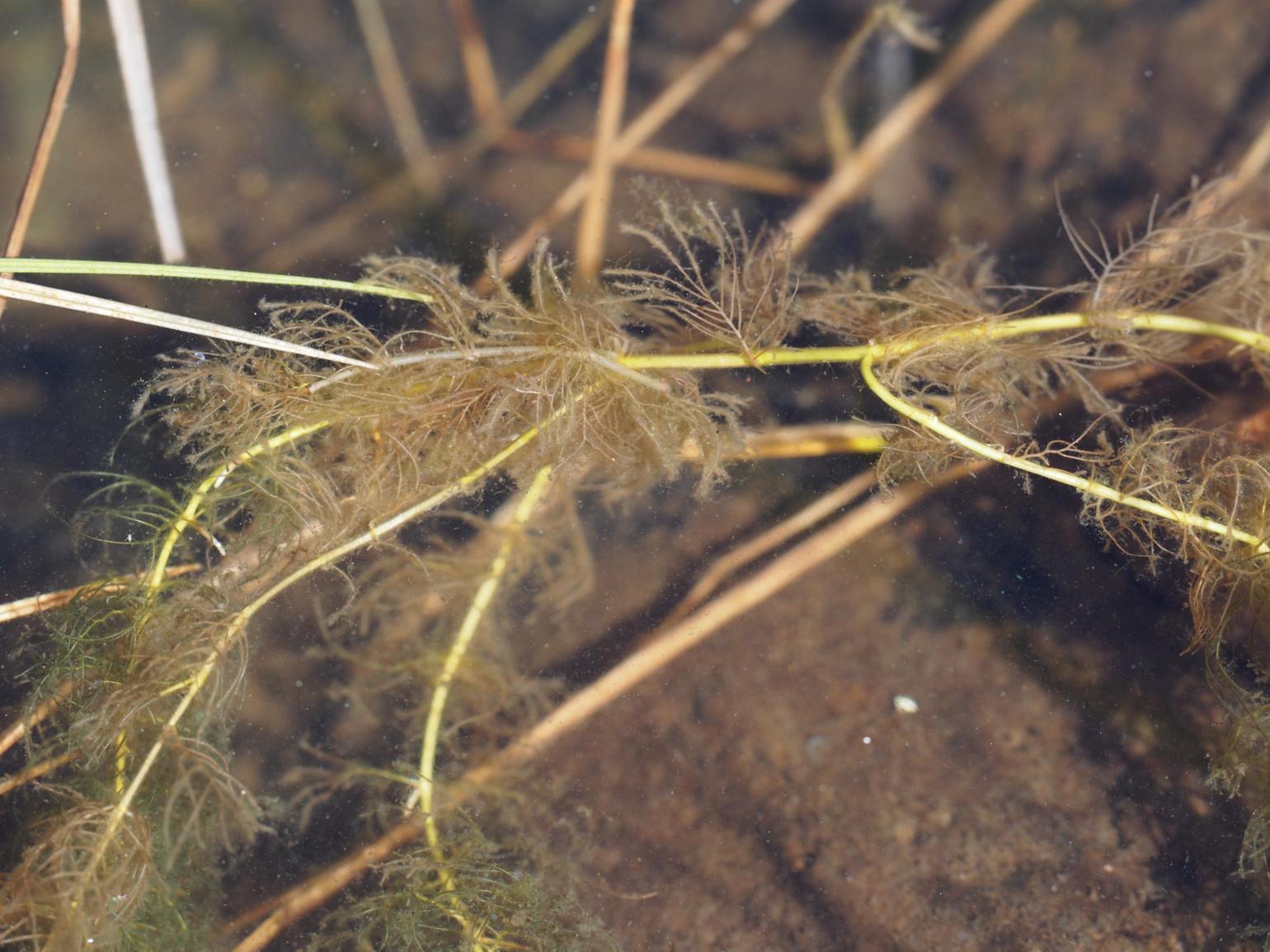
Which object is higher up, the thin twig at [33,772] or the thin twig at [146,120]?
the thin twig at [146,120]

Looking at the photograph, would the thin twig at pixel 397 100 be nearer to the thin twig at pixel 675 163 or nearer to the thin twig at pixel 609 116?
the thin twig at pixel 675 163

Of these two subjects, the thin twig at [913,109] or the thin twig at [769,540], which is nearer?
the thin twig at [769,540]

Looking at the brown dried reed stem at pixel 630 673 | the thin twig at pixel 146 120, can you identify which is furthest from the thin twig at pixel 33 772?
the thin twig at pixel 146 120

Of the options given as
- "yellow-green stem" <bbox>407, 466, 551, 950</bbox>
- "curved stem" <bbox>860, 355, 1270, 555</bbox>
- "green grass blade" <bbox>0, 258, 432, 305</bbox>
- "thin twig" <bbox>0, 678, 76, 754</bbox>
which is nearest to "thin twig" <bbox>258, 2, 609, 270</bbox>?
"green grass blade" <bbox>0, 258, 432, 305</bbox>

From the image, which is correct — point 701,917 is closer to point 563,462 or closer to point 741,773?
point 741,773

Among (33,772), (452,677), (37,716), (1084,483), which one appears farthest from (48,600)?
(1084,483)
